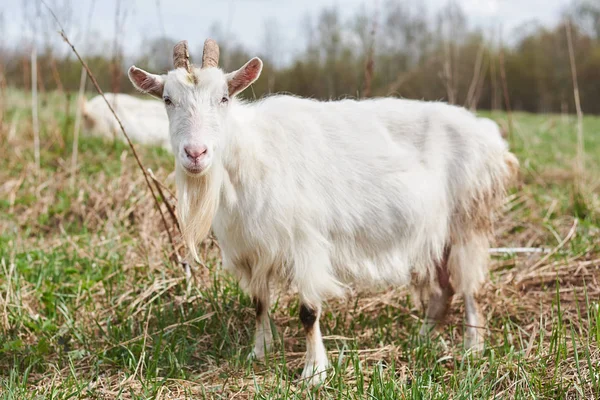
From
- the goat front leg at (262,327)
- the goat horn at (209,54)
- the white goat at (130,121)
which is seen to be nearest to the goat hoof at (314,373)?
the goat front leg at (262,327)

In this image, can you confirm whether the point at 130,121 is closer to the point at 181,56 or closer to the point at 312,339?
the point at 181,56

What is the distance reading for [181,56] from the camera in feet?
10.1

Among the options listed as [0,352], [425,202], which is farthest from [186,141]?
[0,352]

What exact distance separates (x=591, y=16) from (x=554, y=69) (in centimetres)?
806

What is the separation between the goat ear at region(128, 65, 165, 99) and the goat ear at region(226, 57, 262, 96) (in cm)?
34

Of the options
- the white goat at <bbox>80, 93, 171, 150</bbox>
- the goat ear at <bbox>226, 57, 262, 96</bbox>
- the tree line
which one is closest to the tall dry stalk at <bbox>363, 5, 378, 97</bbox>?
the tree line

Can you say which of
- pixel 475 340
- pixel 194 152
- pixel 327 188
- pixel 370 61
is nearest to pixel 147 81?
pixel 194 152

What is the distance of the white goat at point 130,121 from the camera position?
301 inches

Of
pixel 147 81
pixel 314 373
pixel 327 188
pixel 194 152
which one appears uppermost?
pixel 147 81

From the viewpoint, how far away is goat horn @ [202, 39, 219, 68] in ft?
10.1

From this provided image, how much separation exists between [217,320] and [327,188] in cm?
108

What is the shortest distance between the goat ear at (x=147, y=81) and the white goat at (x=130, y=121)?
4.29m

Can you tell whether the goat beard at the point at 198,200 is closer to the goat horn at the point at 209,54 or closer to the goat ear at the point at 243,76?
the goat ear at the point at 243,76

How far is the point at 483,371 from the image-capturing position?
3.14 m
